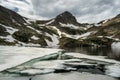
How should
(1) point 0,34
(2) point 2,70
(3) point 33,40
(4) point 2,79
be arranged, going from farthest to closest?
1. (3) point 33,40
2. (1) point 0,34
3. (2) point 2,70
4. (4) point 2,79

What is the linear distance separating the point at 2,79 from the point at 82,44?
12886 centimetres

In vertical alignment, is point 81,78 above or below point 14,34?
below

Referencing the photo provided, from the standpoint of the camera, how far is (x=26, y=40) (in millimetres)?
151750

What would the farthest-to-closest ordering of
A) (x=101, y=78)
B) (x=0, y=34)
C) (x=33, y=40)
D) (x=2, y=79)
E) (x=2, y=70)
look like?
(x=33, y=40) < (x=0, y=34) < (x=2, y=70) < (x=101, y=78) < (x=2, y=79)

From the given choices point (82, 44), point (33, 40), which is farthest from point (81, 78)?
point (33, 40)

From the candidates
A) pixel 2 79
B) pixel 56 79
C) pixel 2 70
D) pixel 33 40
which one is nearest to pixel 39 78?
pixel 56 79

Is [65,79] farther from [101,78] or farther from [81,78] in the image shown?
[101,78]

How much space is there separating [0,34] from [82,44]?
56.3 metres

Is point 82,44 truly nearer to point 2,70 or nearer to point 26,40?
point 26,40

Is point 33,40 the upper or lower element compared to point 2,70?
upper

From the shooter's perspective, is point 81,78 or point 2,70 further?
point 2,70

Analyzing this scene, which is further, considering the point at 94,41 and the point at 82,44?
the point at 94,41

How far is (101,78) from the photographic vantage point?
2167 centimetres

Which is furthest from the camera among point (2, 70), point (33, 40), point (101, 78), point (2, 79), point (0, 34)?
point (33, 40)
